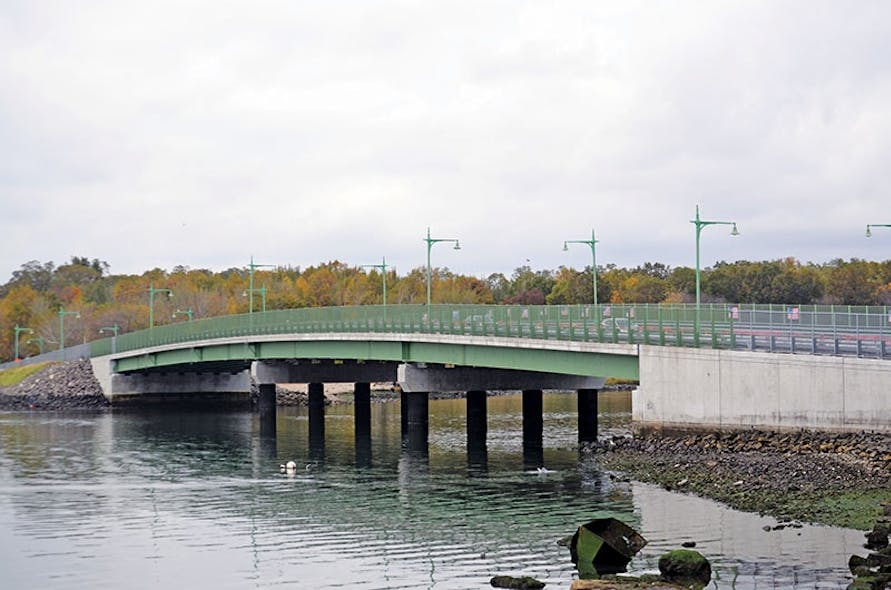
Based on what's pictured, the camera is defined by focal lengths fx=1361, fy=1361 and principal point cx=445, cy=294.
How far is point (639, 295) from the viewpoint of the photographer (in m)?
179

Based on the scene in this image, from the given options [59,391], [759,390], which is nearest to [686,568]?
[759,390]

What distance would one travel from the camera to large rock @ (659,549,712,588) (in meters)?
30.8

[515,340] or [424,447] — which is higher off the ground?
[515,340]

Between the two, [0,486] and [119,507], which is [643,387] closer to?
[119,507]

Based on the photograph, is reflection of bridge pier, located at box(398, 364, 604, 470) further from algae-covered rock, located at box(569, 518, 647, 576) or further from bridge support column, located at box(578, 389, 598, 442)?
algae-covered rock, located at box(569, 518, 647, 576)

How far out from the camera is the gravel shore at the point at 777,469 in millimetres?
39250

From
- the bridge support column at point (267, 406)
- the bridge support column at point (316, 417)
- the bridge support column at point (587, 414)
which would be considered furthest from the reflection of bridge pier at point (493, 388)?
the bridge support column at point (267, 406)

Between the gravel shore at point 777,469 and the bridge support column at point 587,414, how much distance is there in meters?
15.4

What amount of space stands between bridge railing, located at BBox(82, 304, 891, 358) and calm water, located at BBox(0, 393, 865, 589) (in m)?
6.20

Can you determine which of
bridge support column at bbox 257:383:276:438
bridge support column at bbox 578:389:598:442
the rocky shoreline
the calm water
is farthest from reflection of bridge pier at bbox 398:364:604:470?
the rocky shoreline

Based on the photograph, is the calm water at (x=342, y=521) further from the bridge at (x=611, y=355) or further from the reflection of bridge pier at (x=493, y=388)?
the bridge at (x=611, y=355)

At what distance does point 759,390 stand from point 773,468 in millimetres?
5929

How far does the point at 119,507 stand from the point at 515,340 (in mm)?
23846

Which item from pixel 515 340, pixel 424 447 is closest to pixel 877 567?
pixel 515 340
